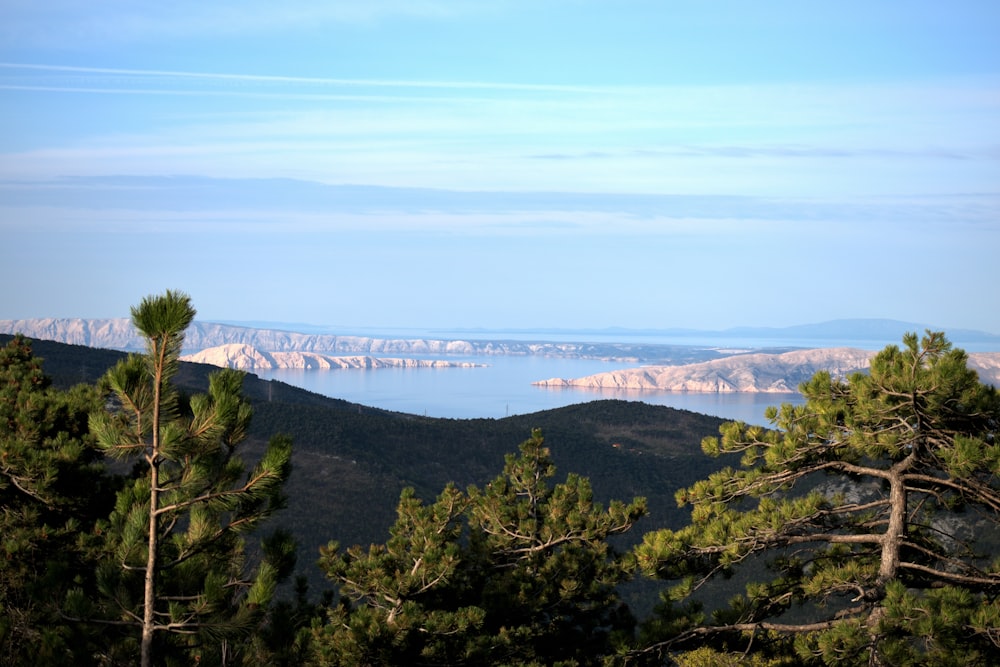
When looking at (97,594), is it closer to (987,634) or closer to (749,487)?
(749,487)

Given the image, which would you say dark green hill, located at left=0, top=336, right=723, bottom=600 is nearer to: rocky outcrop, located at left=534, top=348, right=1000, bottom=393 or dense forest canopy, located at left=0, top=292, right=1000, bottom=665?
dense forest canopy, located at left=0, top=292, right=1000, bottom=665

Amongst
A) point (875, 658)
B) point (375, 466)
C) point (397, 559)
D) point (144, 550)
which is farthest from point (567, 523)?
point (375, 466)

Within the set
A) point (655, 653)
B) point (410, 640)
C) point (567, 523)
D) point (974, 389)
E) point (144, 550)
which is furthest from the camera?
point (567, 523)

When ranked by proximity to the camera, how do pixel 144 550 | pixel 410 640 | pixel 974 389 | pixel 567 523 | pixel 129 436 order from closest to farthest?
pixel 129 436
pixel 144 550
pixel 974 389
pixel 410 640
pixel 567 523

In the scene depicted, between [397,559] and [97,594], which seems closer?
[97,594]

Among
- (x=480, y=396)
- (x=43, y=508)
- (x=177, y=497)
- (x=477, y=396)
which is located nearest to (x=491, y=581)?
(x=43, y=508)

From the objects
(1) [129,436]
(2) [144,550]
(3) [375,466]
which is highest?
(1) [129,436]

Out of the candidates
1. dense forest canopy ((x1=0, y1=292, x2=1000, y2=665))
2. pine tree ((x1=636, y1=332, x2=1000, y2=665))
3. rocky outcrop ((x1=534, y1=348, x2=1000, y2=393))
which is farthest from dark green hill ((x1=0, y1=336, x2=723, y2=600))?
rocky outcrop ((x1=534, y1=348, x2=1000, y2=393))
